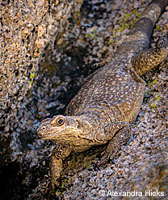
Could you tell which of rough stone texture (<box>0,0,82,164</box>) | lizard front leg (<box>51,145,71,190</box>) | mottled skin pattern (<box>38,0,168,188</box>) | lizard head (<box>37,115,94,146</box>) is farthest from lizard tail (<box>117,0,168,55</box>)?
lizard front leg (<box>51,145,71,190</box>)

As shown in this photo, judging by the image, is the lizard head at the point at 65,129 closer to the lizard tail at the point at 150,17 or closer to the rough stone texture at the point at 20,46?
the rough stone texture at the point at 20,46

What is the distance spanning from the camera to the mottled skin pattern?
3.30 m

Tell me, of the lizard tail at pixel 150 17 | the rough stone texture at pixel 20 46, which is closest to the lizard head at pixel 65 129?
the rough stone texture at pixel 20 46

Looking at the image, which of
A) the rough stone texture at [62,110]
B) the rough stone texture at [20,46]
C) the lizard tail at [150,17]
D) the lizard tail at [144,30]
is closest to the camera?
the rough stone texture at [62,110]

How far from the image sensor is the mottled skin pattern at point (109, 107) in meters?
3.30

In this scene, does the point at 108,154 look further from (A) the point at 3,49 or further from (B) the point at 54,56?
(B) the point at 54,56

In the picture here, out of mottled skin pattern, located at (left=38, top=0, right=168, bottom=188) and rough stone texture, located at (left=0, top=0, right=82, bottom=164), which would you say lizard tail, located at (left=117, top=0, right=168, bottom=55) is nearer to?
mottled skin pattern, located at (left=38, top=0, right=168, bottom=188)

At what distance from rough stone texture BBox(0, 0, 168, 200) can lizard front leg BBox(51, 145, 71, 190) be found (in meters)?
0.13

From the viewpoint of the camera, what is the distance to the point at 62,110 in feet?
16.7

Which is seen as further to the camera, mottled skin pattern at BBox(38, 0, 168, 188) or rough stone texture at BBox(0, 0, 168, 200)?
mottled skin pattern at BBox(38, 0, 168, 188)

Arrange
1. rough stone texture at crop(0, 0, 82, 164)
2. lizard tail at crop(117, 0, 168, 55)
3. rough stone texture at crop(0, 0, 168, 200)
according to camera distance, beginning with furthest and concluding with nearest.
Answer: lizard tail at crop(117, 0, 168, 55) < rough stone texture at crop(0, 0, 82, 164) < rough stone texture at crop(0, 0, 168, 200)

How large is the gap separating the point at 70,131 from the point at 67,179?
1.04 meters

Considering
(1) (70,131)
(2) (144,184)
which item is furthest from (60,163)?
(2) (144,184)

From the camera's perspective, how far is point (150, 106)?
4.15m
